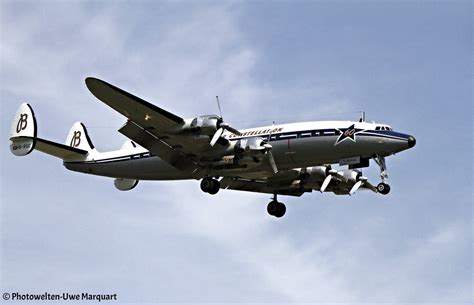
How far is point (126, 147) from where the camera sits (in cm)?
3628

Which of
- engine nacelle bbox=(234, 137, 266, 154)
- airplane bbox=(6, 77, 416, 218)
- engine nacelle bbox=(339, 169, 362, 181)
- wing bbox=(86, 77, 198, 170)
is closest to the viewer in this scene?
wing bbox=(86, 77, 198, 170)

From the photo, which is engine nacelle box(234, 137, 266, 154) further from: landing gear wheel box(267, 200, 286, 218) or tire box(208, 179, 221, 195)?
landing gear wheel box(267, 200, 286, 218)

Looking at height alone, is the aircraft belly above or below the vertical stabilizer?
below

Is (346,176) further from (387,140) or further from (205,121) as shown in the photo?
(205,121)

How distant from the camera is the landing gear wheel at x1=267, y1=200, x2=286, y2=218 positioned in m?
36.9

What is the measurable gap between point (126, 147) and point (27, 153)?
177 inches

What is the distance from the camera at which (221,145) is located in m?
32.0

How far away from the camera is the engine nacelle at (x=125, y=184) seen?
37625mm

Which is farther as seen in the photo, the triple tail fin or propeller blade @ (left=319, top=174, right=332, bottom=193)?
propeller blade @ (left=319, top=174, right=332, bottom=193)

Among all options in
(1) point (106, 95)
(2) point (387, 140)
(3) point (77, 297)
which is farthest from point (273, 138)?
(3) point (77, 297)

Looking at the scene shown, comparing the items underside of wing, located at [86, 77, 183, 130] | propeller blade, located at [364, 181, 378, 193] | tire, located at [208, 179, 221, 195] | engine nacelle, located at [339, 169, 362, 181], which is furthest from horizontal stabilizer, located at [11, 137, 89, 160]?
propeller blade, located at [364, 181, 378, 193]

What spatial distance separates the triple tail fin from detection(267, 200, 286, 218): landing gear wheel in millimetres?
9135

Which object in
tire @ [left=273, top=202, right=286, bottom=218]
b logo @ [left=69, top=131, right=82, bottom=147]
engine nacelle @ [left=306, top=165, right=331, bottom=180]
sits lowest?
tire @ [left=273, top=202, right=286, bottom=218]

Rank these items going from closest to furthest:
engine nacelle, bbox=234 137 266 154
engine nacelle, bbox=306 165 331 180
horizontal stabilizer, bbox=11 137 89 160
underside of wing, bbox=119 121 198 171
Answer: engine nacelle, bbox=234 137 266 154 → underside of wing, bbox=119 121 198 171 → horizontal stabilizer, bbox=11 137 89 160 → engine nacelle, bbox=306 165 331 180
